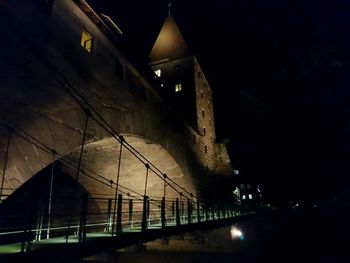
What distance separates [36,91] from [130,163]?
8.43 m

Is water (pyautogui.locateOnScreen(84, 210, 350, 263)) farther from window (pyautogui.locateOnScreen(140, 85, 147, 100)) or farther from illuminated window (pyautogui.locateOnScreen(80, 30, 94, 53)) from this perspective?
illuminated window (pyautogui.locateOnScreen(80, 30, 94, 53))

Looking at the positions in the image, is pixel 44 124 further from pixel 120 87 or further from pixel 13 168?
pixel 120 87

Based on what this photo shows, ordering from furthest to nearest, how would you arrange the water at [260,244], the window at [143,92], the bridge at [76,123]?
the water at [260,244] → the window at [143,92] → the bridge at [76,123]

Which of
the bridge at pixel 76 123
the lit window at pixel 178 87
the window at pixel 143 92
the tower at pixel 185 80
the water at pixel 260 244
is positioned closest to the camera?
the bridge at pixel 76 123

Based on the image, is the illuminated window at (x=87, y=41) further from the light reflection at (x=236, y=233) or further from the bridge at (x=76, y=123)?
the light reflection at (x=236, y=233)

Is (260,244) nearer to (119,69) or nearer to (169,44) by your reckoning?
(169,44)

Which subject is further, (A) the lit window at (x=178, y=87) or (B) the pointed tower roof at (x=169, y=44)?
(B) the pointed tower roof at (x=169, y=44)

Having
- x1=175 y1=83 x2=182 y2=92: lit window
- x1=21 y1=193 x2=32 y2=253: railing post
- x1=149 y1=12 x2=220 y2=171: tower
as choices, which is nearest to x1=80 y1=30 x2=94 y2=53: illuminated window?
x1=21 y1=193 x2=32 y2=253: railing post

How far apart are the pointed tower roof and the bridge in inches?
353

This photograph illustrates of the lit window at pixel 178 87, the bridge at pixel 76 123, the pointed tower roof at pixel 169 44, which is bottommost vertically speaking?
the bridge at pixel 76 123

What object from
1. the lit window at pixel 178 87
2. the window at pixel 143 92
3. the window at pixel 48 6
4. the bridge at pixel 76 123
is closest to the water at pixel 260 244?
the bridge at pixel 76 123

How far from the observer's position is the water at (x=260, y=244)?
19078mm

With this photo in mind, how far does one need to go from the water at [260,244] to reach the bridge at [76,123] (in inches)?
121

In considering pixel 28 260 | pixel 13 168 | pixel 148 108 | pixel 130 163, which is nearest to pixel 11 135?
pixel 13 168
